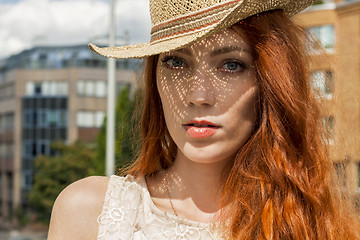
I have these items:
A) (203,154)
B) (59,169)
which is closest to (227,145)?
(203,154)

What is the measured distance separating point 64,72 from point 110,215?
49082 mm

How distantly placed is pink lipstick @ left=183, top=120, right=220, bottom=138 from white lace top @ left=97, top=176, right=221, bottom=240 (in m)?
0.32

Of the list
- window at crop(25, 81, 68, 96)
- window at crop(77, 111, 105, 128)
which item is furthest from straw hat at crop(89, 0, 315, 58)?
window at crop(25, 81, 68, 96)

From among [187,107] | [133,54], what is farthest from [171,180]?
[133,54]

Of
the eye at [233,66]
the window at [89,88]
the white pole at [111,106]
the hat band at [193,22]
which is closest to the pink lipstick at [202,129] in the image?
the eye at [233,66]

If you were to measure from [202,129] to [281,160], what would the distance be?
328 millimetres

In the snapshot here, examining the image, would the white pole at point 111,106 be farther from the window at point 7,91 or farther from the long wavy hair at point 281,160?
the window at point 7,91

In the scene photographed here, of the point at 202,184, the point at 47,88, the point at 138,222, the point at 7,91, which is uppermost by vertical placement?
the point at 202,184

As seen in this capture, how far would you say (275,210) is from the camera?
72.8 inches

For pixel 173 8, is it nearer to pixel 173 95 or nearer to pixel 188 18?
pixel 188 18

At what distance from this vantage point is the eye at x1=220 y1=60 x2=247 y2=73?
183 centimetres

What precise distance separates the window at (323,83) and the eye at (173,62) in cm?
55

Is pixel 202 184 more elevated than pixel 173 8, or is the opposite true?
pixel 173 8

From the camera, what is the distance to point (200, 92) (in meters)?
1.76
